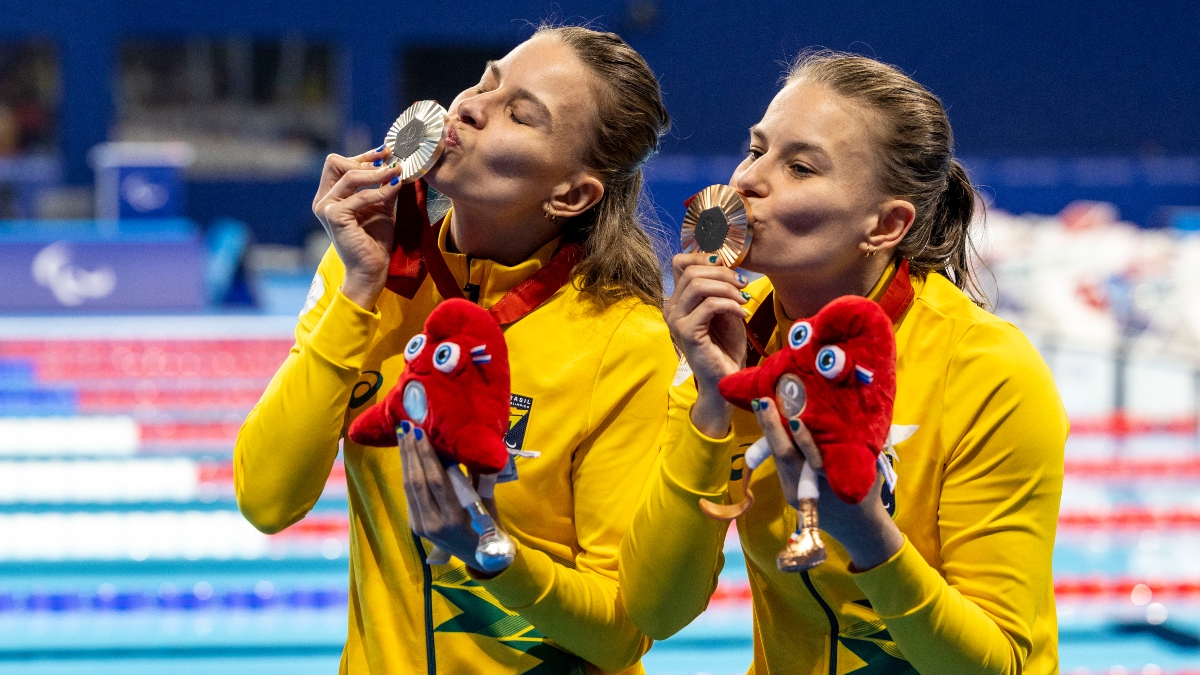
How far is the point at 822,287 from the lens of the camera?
60.9 inches

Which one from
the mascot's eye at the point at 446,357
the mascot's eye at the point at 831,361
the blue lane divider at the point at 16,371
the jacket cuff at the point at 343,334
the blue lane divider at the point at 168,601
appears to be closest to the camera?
the mascot's eye at the point at 831,361

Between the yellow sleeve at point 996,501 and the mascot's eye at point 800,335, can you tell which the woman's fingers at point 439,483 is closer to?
the mascot's eye at point 800,335

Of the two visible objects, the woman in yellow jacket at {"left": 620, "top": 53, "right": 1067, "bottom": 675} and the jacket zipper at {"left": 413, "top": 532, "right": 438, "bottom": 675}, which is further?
the jacket zipper at {"left": 413, "top": 532, "right": 438, "bottom": 675}

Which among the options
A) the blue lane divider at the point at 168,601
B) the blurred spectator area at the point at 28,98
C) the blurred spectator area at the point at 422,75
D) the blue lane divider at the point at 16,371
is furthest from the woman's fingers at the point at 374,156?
the blurred spectator area at the point at 28,98

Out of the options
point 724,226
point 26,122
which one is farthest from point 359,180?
point 26,122

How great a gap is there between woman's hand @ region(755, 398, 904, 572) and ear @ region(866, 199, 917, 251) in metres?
0.37

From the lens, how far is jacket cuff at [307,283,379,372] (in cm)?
158

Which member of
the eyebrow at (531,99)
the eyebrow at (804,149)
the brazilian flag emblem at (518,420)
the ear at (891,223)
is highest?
the eyebrow at (531,99)

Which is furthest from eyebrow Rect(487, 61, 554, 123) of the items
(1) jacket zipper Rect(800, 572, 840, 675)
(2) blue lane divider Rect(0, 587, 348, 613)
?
(2) blue lane divider Rect(0, 587, 348, 613)

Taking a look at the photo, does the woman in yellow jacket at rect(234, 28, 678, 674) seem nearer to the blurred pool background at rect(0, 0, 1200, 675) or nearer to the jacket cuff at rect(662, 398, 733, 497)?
the jacket cuff at rect(662, 398, 733, 497)

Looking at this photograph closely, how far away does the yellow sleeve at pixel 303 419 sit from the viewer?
1.58m

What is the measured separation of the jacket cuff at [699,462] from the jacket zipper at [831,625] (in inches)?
7.0

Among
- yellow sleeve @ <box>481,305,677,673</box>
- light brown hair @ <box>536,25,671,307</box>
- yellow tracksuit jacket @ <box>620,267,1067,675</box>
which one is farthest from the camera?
light brown hair @ <box>536,25,671,307</box>

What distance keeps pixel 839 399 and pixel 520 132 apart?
2.12 ft
